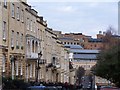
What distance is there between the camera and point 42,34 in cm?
8288

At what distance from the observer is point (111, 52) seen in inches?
1800

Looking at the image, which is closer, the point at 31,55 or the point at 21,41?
the point at 21,41

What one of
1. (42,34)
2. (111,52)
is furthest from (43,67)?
(111,52)

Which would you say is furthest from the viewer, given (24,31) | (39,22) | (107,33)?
(107,33)

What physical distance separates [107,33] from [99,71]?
2803 inches

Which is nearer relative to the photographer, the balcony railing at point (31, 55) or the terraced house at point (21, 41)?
the terraced house at point (21, 41)

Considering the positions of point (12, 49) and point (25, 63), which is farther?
point (25, 63)

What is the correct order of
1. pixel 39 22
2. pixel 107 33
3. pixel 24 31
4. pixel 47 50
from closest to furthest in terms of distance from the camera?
pixel 24 31 → pixel 39 22 → pixel 47 50 → pixel 107 33

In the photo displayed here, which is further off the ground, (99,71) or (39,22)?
(39,22)

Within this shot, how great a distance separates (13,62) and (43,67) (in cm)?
2746

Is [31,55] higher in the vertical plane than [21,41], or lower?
lower

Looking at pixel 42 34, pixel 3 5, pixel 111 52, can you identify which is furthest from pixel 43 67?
pixel 111 52

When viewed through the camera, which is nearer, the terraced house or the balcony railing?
the terraced house

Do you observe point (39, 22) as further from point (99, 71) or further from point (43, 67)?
point (99, 71)
